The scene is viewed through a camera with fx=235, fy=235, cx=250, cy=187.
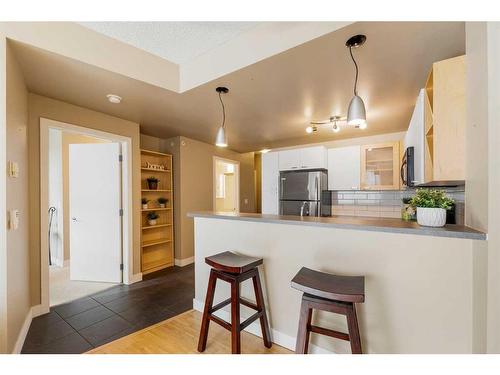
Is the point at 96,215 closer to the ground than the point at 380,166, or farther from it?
closer to the ground

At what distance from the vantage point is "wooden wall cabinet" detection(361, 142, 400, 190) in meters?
3.45

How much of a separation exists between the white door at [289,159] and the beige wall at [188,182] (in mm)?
1439

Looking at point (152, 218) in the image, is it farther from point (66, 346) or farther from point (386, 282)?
point (386, 282)

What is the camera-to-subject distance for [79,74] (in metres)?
1.98

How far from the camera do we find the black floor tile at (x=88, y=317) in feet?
7.21

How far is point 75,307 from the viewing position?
8.33 ft

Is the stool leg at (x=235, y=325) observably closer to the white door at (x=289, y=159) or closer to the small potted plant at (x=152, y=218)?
the small potted plant at (x=152, y=218)

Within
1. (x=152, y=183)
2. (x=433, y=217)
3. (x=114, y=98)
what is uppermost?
(x=114, y=98)

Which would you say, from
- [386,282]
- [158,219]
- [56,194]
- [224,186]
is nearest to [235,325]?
[386,282]

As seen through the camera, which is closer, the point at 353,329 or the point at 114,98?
the point at 353,329

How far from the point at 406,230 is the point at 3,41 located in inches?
109

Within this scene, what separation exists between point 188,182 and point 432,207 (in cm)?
360
